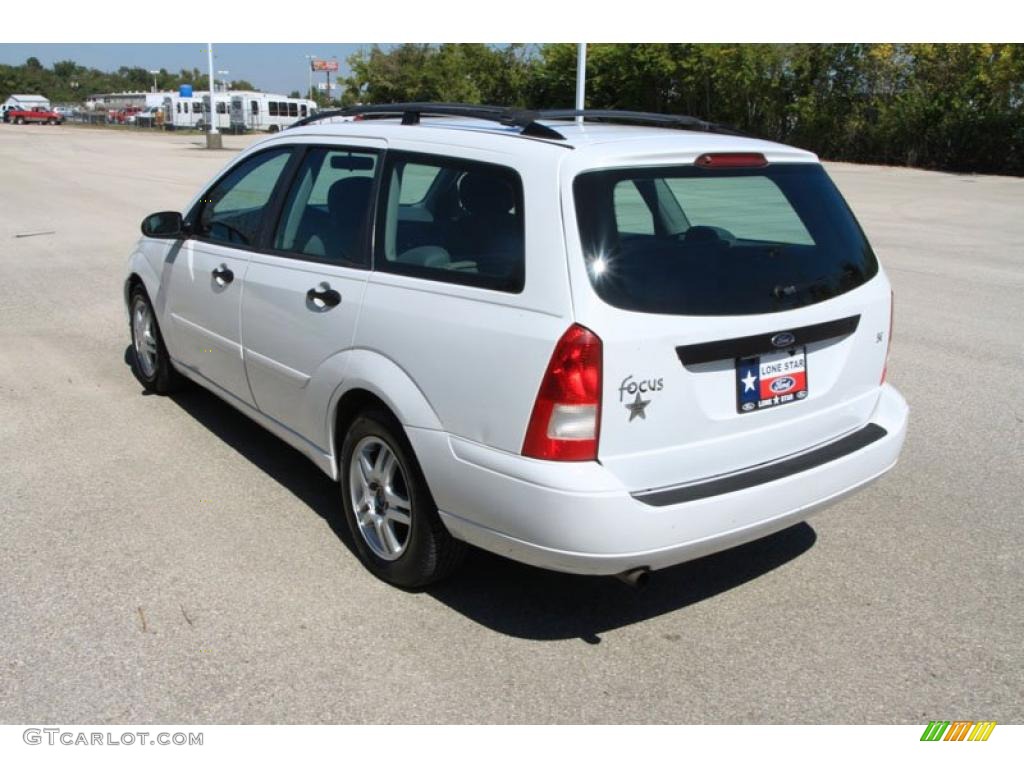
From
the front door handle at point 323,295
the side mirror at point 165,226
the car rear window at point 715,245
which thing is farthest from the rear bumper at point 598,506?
the side mirror at point 165,226

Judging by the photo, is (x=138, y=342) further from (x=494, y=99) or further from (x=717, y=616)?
(x=494, y=99)

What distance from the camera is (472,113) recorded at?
4.06 metres

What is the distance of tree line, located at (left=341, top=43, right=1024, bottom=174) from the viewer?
3347 centimetres

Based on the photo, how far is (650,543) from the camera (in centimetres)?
312

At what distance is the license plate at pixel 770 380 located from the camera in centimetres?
332

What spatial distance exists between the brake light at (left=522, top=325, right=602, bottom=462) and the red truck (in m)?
84.3

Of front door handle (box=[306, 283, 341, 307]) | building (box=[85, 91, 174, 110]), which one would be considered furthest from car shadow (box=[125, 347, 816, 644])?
building (box=[85, 91, 174, 110])

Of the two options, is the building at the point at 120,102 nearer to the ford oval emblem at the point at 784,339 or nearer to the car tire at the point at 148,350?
the car tire at the point at 148,350

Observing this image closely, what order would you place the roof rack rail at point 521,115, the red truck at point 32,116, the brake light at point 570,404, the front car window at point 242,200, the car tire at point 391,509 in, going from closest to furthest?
the brake light at point 570,404 → the car tire at point 391,509 → the roof rack rail at point 521,115 → the front car window at point 242,200 → the red truck at point 32,116

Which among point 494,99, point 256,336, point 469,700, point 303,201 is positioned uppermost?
point 494,99

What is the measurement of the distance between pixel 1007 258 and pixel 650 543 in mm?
11928

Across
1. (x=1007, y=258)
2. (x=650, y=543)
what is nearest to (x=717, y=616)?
(x=650, y=543)

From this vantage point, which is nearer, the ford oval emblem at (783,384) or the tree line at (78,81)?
the ford oval emblem at (783,384)

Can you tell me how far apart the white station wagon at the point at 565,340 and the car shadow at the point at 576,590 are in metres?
0.29
